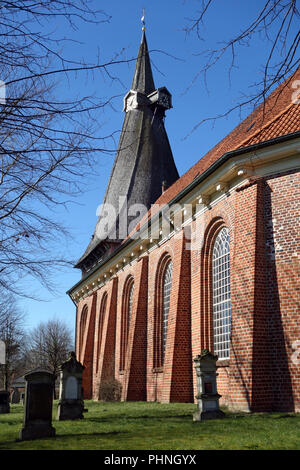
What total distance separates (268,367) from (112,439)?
5.07 meters

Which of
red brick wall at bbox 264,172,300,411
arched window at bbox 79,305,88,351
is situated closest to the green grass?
red brick wall at bbox 264,172,300,411

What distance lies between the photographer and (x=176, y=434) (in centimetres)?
766

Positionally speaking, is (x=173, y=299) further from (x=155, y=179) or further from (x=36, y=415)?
(x=155, y=179)

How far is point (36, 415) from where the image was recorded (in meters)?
8.46

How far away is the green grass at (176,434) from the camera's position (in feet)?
21.4

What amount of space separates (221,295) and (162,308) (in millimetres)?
5468

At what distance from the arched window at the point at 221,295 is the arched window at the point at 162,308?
13.8 ft

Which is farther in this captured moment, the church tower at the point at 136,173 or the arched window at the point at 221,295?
the church tower at the point at 136,173

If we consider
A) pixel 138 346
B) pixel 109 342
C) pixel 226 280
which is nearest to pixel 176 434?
pixel 226 280

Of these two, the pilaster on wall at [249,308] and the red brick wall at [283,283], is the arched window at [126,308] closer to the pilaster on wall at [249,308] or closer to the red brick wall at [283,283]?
the pilaster on wall at [249,308]

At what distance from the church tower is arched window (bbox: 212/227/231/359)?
16.6 m

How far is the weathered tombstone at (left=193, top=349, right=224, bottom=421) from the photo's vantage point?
32.3 feet

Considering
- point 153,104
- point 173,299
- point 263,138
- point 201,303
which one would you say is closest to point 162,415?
point 201,303

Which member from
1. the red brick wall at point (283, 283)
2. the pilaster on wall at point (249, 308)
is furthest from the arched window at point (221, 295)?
the red brick wall at point (283, 283)
